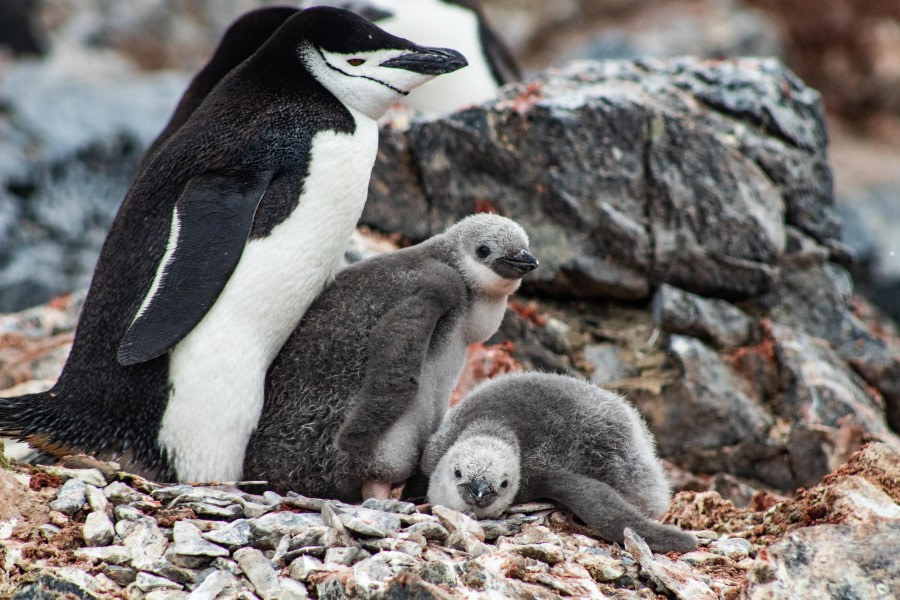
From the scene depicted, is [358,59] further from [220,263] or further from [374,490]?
[374,490]

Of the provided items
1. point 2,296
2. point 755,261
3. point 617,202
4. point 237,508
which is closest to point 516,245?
point 237,508

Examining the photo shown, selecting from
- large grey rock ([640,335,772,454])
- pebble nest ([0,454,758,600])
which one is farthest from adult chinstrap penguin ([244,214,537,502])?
large grey rock ([640,335,772,454])

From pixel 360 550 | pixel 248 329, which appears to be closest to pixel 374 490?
pixel 360 550

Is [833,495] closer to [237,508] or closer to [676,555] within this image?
[676,555]

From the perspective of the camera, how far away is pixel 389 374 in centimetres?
366

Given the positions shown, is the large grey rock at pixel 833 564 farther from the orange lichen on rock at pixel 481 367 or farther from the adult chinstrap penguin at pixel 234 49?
the adult chinstrap penguin at pixel 234 49

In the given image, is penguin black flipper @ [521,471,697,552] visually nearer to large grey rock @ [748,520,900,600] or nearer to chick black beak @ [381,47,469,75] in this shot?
large grey rock @ [748,520,900,600]

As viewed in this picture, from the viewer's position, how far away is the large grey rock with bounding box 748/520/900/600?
3107 mm

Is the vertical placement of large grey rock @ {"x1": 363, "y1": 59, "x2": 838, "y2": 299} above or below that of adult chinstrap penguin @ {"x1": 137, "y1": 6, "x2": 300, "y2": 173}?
below

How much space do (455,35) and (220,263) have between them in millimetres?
5032

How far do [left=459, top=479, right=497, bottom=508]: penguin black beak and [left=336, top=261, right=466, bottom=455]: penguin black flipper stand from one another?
0.35 m

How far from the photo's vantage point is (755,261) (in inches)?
229

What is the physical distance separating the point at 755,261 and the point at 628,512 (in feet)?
8.59

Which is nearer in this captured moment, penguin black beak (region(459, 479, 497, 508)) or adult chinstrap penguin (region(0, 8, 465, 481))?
penguin black beak (region(459, 479, 497, 508))
